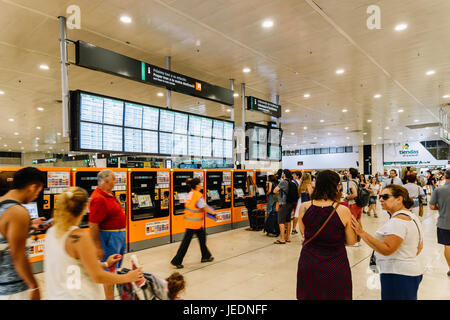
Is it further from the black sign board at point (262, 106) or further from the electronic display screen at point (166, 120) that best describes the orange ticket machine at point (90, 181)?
the black sign board at point (262, 106)

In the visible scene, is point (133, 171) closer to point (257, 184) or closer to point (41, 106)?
point (257, 184)

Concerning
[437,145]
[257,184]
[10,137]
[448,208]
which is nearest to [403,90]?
[257,184]

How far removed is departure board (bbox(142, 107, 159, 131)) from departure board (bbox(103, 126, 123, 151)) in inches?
23.6

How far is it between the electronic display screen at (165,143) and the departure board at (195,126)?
2.14 ft

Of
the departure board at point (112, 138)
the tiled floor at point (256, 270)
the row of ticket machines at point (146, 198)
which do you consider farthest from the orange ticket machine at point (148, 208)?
the departure board at point (112, 138)

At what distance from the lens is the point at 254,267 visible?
4828mm

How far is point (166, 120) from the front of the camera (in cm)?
669

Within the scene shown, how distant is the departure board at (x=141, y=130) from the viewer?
5207 mm

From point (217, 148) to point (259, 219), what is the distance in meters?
2.35

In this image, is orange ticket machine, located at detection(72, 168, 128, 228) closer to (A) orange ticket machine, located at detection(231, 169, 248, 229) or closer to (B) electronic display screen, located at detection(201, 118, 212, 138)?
(B) electronic display screen, located at detection(201, 118, 212, 138)

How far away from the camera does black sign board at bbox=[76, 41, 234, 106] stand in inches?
197
